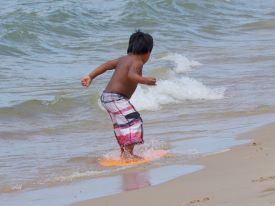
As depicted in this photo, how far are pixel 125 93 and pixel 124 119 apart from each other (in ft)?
0.75

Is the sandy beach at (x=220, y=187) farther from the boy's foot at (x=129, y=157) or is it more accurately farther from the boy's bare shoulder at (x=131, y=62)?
the boy's bare shoulder at (x=131, y=62)

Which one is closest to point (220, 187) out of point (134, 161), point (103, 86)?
point (134, 161)

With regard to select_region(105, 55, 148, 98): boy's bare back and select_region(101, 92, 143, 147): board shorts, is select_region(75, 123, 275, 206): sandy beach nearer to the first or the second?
select_region(101, 92, 143, 147): board shorts

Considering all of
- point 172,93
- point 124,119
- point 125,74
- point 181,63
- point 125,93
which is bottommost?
point 181,63

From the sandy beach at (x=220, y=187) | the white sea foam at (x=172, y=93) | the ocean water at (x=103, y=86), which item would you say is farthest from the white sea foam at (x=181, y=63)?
the sandy beach at (x=220, y=187)

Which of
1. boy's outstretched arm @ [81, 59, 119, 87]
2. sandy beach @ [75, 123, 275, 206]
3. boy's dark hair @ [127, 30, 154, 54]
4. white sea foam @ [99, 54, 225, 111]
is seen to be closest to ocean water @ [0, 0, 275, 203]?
white sea foam @ [99, 54, 225, 111]

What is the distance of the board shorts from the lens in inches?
268

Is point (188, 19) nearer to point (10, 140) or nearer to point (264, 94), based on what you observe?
point (264, 94)

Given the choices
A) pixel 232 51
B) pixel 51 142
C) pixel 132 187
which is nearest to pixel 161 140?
pixel 51 142

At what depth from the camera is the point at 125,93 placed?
6855 millimetres

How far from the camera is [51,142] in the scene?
7957mm

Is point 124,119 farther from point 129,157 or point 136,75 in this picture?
point 136,75

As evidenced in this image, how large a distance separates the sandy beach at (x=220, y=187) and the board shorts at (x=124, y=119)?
1019 millimetres

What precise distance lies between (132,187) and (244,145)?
160 cm
